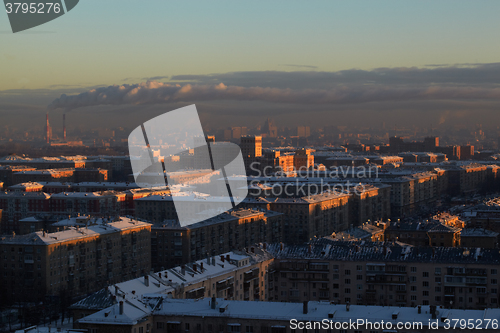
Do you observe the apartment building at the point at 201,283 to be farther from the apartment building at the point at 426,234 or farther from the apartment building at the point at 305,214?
the apartment building at the point at 305,214

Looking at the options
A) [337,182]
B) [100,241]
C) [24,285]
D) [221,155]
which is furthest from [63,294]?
[221,155]

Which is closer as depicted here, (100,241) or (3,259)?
(3,259)

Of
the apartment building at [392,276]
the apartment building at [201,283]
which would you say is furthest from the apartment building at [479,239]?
the apartment building at [201,283]

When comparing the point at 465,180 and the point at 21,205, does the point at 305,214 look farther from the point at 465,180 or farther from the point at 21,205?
the point at 465,180

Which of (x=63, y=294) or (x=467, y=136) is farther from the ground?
(x=63, y=294)

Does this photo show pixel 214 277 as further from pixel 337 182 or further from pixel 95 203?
pixel 337 182

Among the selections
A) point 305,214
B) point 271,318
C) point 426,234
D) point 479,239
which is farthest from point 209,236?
point 271,318
